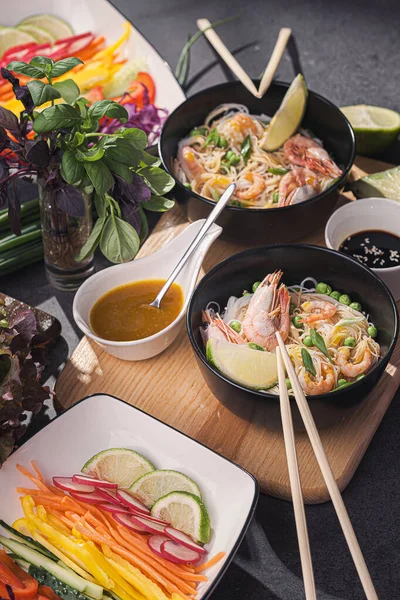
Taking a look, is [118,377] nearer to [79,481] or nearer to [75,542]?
[79,481]

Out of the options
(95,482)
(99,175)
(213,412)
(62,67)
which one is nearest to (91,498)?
(95,482)

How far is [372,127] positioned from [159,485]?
178 centimetres

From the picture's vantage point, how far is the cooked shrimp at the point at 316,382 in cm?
219

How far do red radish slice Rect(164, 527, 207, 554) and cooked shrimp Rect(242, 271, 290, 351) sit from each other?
0.65m

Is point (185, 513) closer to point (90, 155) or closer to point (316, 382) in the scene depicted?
point (316, 382)

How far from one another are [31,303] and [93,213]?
434 mm

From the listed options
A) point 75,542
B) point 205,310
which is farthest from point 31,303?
point 75,542

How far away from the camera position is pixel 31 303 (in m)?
2.90

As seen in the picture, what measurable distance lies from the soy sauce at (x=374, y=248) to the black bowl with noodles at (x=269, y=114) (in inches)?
6.7

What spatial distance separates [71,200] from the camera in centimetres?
233

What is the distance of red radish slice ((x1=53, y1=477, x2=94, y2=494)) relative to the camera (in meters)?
2.08

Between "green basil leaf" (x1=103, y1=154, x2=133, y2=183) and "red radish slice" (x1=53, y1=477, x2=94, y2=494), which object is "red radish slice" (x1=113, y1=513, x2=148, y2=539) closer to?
"red radish slice" (x1=53, y1=477, x2=94, y2=494)

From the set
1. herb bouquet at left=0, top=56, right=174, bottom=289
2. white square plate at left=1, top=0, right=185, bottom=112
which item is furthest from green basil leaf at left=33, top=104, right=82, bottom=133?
white square plate at left=1, top=0, right=185, bottom=112

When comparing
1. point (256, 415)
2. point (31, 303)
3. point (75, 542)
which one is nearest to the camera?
point (75, 542)
